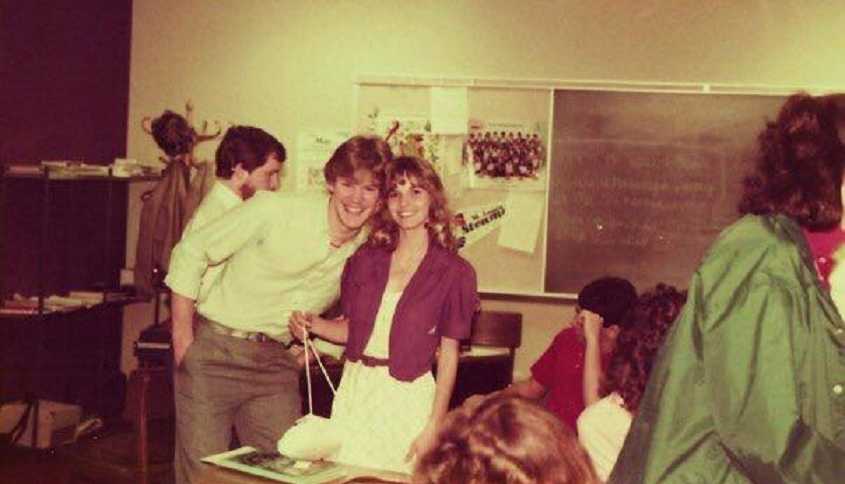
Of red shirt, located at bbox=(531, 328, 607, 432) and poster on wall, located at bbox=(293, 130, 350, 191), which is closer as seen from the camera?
red shirt, located at bbox=(531, 328, 607, 432)

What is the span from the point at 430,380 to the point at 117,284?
11.0 ft

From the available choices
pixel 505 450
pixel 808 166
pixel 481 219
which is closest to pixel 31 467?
pixel 481 219

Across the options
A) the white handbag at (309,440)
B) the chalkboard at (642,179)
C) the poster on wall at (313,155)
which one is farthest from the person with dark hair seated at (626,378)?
the poster on wall at (313,155)

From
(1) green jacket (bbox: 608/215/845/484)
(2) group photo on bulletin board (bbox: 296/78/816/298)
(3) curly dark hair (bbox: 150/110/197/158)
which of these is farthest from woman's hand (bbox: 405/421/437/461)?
(3) curly dark hair (bbox: 150/110/197/158)

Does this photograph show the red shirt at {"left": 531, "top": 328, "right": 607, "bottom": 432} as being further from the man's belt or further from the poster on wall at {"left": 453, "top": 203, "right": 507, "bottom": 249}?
the poster on wall at {"left": 453, "top": 203, "right": 507, "bottom": 249}

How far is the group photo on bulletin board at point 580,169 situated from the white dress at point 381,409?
7.84 ft

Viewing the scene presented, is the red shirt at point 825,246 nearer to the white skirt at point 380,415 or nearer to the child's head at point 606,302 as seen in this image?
the white skirt at point 380,415

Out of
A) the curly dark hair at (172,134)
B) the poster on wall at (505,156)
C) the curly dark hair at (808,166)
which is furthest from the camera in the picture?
the curly dark hair at (172,134)

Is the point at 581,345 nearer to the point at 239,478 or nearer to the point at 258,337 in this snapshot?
the point at 258,337

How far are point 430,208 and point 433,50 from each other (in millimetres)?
2689

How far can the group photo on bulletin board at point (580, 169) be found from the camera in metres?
5.28

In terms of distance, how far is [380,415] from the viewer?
2914 mm

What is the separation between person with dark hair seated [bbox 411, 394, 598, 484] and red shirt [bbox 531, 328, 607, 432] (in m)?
1.99

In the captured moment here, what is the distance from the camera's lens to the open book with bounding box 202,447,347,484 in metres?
2.23
